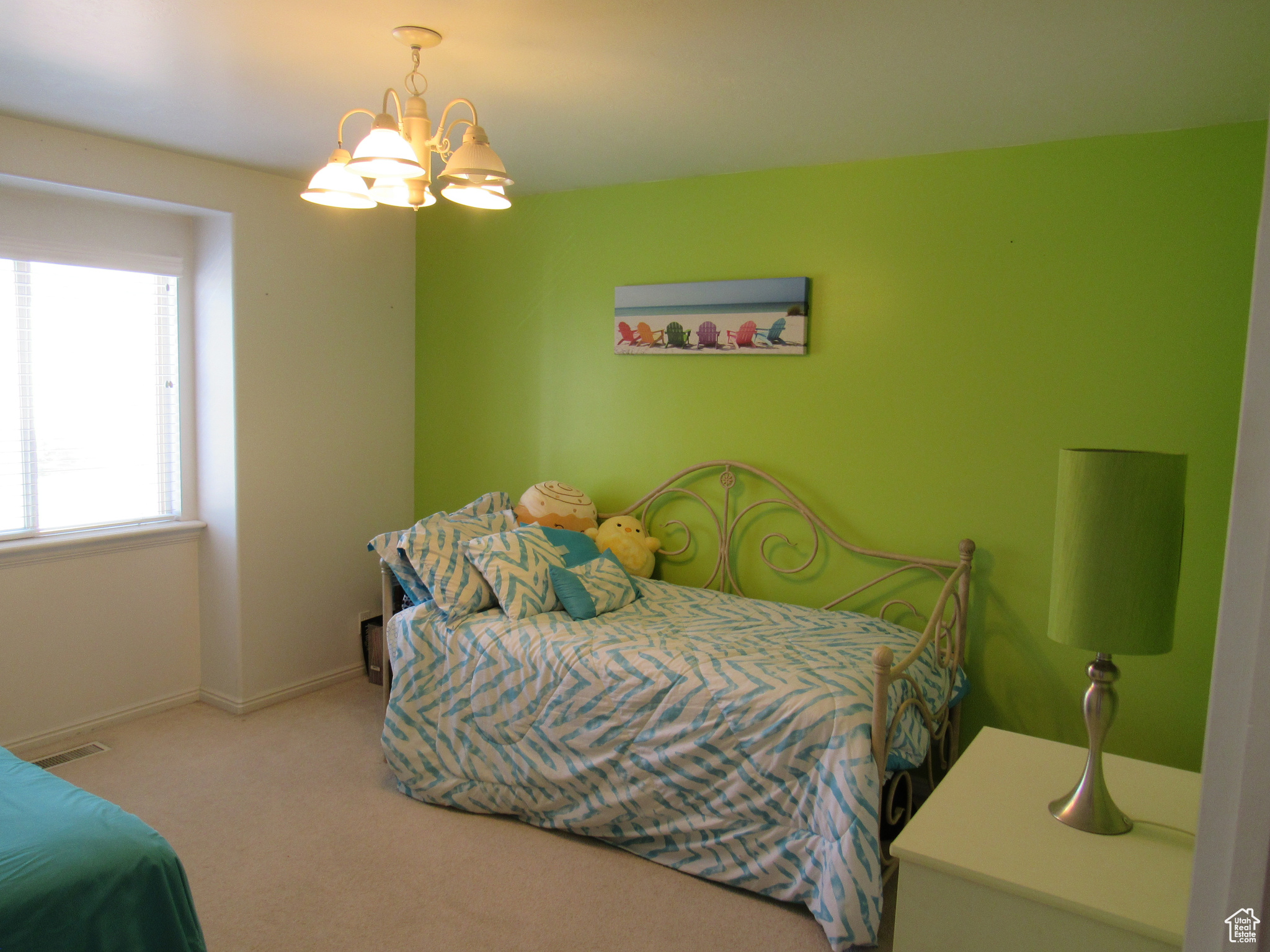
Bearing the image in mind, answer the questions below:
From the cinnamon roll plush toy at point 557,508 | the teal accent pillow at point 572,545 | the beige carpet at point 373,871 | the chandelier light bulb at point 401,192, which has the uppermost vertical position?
the chandelier light bulb at point 401,192

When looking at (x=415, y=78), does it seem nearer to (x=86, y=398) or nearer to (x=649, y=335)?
(x=649, y=335)

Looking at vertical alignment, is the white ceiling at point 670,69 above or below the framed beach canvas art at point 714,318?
above

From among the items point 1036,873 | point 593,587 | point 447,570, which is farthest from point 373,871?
point 1036,873

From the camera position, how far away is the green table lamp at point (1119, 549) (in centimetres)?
139

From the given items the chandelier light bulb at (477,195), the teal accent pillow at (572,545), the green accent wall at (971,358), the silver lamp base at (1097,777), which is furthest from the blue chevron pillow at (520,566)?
the silver lamp base at (1097,777)

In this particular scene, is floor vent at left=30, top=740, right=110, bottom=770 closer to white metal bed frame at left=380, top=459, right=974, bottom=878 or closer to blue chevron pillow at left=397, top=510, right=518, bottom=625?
white metal bed frame at left=380, top=459, right=974, bottom=878

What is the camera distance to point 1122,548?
1.41 meters

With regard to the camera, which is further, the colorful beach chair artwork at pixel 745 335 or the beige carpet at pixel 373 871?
the colorful beach chair artwork at pixel 745 335

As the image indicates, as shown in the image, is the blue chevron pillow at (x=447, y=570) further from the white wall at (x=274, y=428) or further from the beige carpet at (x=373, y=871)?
the white wall at (x=274, y=428)

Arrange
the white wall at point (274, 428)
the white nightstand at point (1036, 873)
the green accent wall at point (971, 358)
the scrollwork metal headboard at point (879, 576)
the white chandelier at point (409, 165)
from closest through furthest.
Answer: the white nightstand at point (1036, 873) → the white chandelier at point (409, 165) → the scrollwork metal headboard at point (879, 576) → the green accent wall at point (971, 358) → the white wall at point (274, 428)

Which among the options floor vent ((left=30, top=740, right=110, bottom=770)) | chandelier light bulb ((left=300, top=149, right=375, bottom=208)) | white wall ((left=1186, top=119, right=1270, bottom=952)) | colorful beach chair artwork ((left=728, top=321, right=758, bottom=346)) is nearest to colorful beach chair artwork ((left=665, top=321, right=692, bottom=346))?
colorful beach chair artwork ((left=728, top=321, right=758, bottom=346))

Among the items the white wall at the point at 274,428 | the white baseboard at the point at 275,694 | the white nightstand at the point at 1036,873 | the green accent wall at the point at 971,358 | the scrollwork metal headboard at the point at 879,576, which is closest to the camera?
the white nightstand at the point at 1036,873

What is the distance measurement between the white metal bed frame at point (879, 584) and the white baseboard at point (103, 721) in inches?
38.7

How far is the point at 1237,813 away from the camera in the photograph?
714 millimetres
